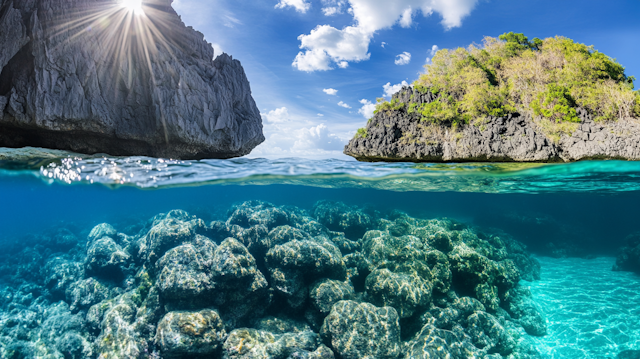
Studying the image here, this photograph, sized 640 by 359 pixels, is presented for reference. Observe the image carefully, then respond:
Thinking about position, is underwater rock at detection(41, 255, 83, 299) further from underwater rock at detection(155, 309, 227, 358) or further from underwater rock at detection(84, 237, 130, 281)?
underwater rock at detection(155, 309, 227, 358)

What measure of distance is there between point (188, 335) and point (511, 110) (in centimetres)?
1373

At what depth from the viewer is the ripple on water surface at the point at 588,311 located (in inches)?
361

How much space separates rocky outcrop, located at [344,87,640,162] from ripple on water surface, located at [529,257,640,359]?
6673 mm

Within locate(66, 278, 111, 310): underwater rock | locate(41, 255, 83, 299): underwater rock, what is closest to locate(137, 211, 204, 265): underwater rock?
locate(66, 278, 111, 310): underwater rock

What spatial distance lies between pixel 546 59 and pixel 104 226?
25215 mm

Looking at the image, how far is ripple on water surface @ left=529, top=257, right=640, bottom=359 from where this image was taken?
9.17 meters

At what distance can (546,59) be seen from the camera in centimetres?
1080

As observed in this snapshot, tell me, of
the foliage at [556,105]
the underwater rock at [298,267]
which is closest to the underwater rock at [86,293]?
the underwater rock at [298,267]

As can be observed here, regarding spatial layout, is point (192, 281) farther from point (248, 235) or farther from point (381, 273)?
point (381, 273)

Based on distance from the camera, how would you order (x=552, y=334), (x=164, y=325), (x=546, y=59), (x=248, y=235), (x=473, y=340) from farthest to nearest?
1. (x=248, y=235)
2. (x=546, y=59)
3. (x=552, y=334)
4. (x=473, y=340)
5. (x=164, y=325)

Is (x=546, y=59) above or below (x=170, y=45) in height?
below

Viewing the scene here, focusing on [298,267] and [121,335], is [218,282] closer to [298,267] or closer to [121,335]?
[298,267]

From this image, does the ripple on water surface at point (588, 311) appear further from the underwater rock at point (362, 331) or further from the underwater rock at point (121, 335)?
the underwater rock at point (121, 335)

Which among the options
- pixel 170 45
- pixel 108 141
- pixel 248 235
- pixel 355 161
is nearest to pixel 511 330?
pixel 355 161
